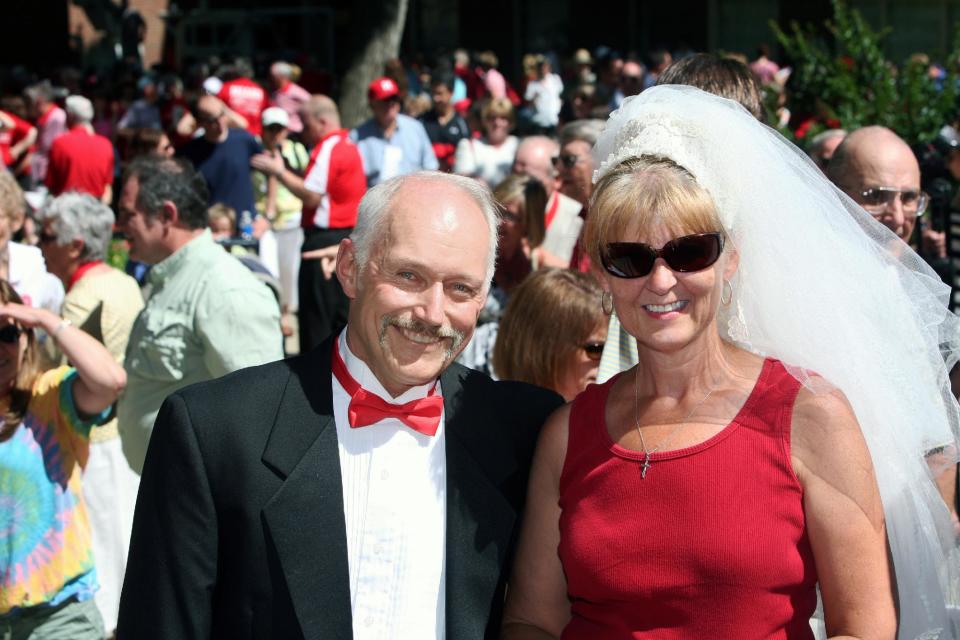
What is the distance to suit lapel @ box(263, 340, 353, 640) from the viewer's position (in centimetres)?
244

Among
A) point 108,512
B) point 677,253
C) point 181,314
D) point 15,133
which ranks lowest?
point 108,512

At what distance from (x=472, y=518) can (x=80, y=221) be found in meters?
3.58

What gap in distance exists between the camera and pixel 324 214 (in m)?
8.84

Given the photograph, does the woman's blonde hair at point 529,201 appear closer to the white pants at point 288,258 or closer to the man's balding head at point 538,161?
the man's balding head at point 538,161

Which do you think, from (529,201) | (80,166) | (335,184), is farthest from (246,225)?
(529,201)

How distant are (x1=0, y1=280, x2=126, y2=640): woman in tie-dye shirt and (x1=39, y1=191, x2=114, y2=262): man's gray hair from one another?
5.51 ft

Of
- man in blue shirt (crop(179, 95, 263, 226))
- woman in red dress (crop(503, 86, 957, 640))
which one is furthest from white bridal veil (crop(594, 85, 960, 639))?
man in blue shirt (crop(179, 95, 263, 226))

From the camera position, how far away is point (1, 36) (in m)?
24.7

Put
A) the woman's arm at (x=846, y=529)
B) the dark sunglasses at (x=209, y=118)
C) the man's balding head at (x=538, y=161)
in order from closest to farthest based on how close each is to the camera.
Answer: the woman's arm at (x=846, y=529), the man's balding head at (x=538, y=161), the dark sunglasses at (x=209, y=118)

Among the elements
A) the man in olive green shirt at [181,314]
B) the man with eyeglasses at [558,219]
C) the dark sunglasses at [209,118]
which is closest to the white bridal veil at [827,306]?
the man in olive green shirt at [181,314]

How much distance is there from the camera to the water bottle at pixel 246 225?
29.2 ft

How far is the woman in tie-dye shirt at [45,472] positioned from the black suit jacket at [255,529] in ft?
4.44

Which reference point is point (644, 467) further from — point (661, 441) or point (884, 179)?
point (884, 179)

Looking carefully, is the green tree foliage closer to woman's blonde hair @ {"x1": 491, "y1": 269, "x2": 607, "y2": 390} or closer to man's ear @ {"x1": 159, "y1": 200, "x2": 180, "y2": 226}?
woman's blonde hair @ {"x1": 491, "y1": 269, "x2": 607, "y2": 390}
